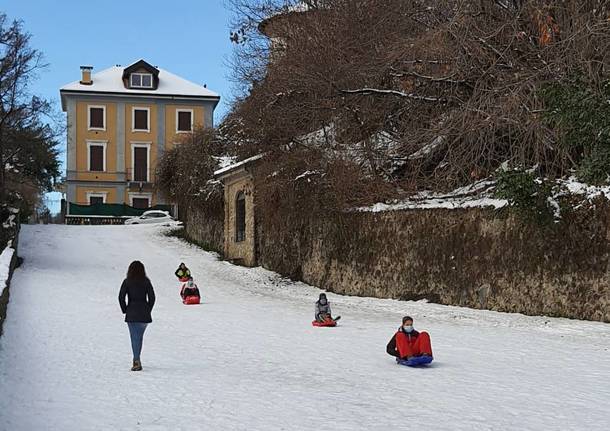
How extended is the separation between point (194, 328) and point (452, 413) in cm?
926

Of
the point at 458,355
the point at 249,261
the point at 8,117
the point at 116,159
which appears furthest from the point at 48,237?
the point at 458,355

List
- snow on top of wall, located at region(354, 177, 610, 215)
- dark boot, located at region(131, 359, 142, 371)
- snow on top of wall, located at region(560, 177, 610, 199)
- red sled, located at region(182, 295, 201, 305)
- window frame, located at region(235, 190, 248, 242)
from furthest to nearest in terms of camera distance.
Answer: window frame, located at region(235, 190, 248, 242)
red sled, located at region(182, 295, 201, 305)
snow on top of wall, located at region(354, 177, 610, 215)
snow on top of wall, located at region(560, 177, 610, 199)
dark boot, located at region(131, 359, 142, 371)

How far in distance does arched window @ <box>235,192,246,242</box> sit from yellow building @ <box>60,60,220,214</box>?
28.4m

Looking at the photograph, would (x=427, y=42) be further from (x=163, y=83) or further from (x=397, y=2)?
(x=163, y=83)

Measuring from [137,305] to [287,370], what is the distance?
7.99 ft

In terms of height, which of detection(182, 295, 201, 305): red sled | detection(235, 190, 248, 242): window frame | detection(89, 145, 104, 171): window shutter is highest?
detection(89, 145, 104, 171): window shutter

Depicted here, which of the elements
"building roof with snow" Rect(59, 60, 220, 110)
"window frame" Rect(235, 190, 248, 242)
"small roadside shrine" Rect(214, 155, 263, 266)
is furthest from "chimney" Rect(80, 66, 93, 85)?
"window frame" Rect(235, 190, 248, 242)

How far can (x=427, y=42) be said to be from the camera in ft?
69.3

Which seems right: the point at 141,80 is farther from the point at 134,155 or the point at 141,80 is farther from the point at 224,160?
the point at 224,160

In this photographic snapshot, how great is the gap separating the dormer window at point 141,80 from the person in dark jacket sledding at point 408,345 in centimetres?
5646

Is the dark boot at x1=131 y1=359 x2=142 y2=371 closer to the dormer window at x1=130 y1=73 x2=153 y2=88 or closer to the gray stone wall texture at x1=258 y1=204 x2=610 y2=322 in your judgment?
the gray stone wall texture at x1=258 y1=204 x2=610 y2=322

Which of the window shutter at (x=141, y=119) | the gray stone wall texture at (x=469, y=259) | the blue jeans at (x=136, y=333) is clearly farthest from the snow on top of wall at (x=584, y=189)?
the window shutter at (x=141, y=119)

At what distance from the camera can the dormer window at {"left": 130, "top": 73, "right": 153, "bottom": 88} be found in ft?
216

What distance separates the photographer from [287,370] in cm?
1202
